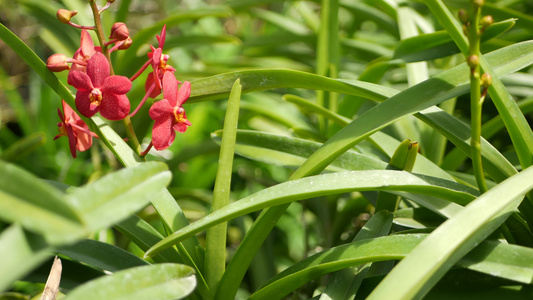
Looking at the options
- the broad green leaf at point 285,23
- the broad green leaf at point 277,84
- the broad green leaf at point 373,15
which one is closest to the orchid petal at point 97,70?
the broad green leaf at point 277,84

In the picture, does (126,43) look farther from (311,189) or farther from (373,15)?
(373,15)

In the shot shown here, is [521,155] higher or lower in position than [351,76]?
higher

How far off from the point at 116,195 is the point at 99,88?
10.9 inches

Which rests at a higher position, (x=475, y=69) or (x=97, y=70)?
(x=475, y=69)

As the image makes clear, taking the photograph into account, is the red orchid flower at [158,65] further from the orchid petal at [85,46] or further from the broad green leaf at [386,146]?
the broad green leaf at [386,146]

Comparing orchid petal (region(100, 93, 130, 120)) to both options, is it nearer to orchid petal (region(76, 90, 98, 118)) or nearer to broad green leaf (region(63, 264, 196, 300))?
orchid petal (region(76, 90, 98, 118))

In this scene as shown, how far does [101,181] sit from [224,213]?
6.6 inches

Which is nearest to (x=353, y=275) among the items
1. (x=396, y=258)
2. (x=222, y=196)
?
(x=396, y=258)

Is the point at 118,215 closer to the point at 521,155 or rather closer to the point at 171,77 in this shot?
the point at 171,77

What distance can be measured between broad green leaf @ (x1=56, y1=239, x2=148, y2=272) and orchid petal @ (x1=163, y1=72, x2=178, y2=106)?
0.21 m

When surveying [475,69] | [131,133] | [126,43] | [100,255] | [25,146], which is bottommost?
[25,146]

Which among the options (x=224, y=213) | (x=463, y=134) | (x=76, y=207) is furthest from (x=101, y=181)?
(x=463, y=134)

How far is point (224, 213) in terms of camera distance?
55 centimetres

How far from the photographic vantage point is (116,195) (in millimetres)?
412
